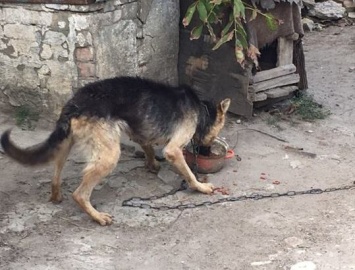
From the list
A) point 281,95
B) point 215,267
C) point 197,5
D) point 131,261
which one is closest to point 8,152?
point 131,261

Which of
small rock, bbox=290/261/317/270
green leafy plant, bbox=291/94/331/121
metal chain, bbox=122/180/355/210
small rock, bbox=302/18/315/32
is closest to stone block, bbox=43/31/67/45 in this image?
metal chain, bbox=122/180/355/210

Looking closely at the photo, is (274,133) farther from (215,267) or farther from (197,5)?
(215,267)

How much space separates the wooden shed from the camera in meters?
7.36

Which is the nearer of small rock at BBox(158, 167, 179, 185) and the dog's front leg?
the dog's front leg

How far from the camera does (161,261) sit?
4.86 metres

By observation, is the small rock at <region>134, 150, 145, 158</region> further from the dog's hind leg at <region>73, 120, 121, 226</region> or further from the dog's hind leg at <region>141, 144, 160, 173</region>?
the dog's hind leg at <region>73, 120, 121, 226</region>

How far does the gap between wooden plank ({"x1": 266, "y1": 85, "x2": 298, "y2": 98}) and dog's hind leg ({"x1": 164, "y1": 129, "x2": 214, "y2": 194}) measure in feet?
6.80

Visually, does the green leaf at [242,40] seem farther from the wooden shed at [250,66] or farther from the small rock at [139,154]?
the small rock at [139,154]

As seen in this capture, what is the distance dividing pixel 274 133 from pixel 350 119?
101cm

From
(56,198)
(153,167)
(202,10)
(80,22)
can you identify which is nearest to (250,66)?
(202,10)

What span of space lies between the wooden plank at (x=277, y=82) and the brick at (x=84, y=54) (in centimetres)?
188

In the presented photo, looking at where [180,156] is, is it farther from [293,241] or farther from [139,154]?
[293,241]

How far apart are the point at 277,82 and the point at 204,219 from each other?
276 centimetres

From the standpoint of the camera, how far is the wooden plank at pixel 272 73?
7.51 meters
